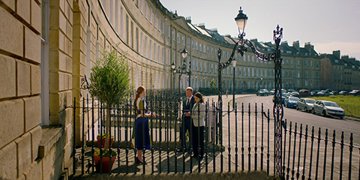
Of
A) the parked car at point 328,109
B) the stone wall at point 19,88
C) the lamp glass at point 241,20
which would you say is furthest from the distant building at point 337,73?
the stone wall at point 19,88

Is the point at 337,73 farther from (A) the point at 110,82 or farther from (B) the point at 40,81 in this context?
(B) the point at 40,81

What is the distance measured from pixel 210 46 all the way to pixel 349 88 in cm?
6622

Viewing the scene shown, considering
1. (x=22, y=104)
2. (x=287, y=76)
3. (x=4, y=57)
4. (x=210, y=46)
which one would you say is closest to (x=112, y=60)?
(x=22, y=104)

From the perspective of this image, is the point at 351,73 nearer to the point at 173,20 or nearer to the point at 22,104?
the point at 173,20

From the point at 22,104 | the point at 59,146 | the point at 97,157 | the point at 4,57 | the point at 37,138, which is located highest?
the point at 4,57

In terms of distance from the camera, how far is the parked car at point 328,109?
26.8 meters

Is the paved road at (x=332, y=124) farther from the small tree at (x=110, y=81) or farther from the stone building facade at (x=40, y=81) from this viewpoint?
the stone building facade at (x=40, y=81)

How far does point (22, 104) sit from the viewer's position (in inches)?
110

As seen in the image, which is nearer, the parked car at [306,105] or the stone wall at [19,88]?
the stone wall at [19,88]

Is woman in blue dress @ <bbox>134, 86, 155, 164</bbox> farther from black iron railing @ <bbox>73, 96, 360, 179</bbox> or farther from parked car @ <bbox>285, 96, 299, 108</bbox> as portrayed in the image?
parked car @ <bbox>285, 96, 299, 108</bbox>

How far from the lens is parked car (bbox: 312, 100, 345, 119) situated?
26844 millimetres

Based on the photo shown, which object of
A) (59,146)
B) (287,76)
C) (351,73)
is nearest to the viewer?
(59,146)

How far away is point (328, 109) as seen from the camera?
2741 centimetres

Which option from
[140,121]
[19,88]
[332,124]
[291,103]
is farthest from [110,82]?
[291,103]
